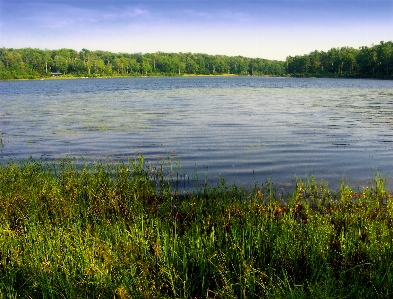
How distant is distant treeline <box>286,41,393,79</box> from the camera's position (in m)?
144

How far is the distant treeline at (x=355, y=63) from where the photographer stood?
143500 mm

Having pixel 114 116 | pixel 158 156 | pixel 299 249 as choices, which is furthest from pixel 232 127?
pixel 299 249

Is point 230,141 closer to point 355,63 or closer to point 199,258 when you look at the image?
point 199,258

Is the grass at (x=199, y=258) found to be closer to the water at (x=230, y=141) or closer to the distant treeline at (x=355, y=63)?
the water at (x=230, y=141)

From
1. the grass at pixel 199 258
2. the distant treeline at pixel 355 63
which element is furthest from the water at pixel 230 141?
the distant treeline at pixel 355 63

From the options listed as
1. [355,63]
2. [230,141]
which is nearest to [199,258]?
[230,141]

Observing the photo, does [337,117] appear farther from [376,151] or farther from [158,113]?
[158,113]

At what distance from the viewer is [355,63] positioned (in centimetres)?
16825

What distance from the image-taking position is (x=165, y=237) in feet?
20.0

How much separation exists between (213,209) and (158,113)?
26.3 metres

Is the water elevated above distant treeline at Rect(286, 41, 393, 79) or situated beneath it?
situated beneath

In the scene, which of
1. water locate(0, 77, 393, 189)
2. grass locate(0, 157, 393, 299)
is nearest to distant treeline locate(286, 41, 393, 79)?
water locate(0, 77, 393, 189)

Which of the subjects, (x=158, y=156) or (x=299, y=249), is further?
(x=158, y=156)

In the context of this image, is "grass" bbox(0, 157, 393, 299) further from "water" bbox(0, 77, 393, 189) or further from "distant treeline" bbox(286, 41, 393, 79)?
"distant treeline" bbox(286, 41, 393, 79)
